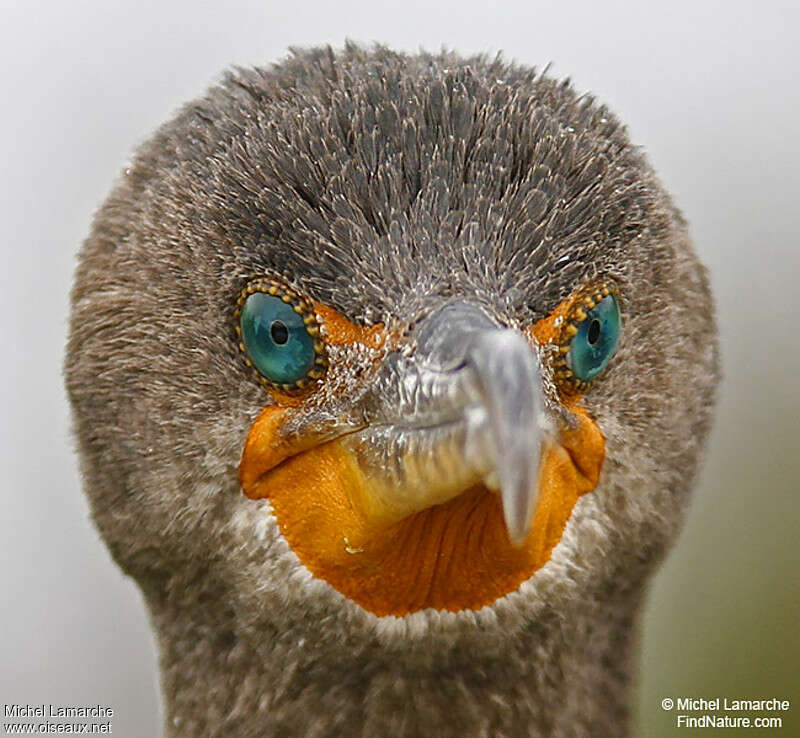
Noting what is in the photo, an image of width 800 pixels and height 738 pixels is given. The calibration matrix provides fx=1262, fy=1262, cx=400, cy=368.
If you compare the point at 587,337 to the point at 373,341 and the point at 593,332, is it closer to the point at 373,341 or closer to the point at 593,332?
the point at 593,332

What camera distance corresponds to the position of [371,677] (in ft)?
8.25

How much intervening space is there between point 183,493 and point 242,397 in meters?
0.23

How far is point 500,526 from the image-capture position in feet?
7.48

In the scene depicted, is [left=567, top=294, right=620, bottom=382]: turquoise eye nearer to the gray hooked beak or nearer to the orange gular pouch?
the orange gular pouch

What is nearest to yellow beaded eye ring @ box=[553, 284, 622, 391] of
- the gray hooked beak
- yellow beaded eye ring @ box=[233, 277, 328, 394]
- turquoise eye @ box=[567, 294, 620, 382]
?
turquoise eye @ box=[567, 294, 620, 382]

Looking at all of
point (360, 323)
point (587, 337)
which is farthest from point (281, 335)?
point (587, 337)

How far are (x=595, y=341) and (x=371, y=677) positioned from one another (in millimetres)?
800

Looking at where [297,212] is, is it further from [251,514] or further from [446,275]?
[251,514]

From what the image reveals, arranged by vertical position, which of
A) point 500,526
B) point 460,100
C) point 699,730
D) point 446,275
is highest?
point 460,100

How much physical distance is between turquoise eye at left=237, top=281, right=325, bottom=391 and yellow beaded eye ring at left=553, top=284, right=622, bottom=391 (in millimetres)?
457

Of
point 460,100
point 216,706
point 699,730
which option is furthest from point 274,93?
point 699,730

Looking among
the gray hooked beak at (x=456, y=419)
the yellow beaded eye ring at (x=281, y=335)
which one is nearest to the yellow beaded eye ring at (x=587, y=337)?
the gray hooked beak at (x=456, y=419)

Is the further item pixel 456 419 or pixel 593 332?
pixel 593 332

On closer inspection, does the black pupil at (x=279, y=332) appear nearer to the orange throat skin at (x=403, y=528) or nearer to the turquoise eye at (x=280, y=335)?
the turquoise eye at (x=280, y=335)
